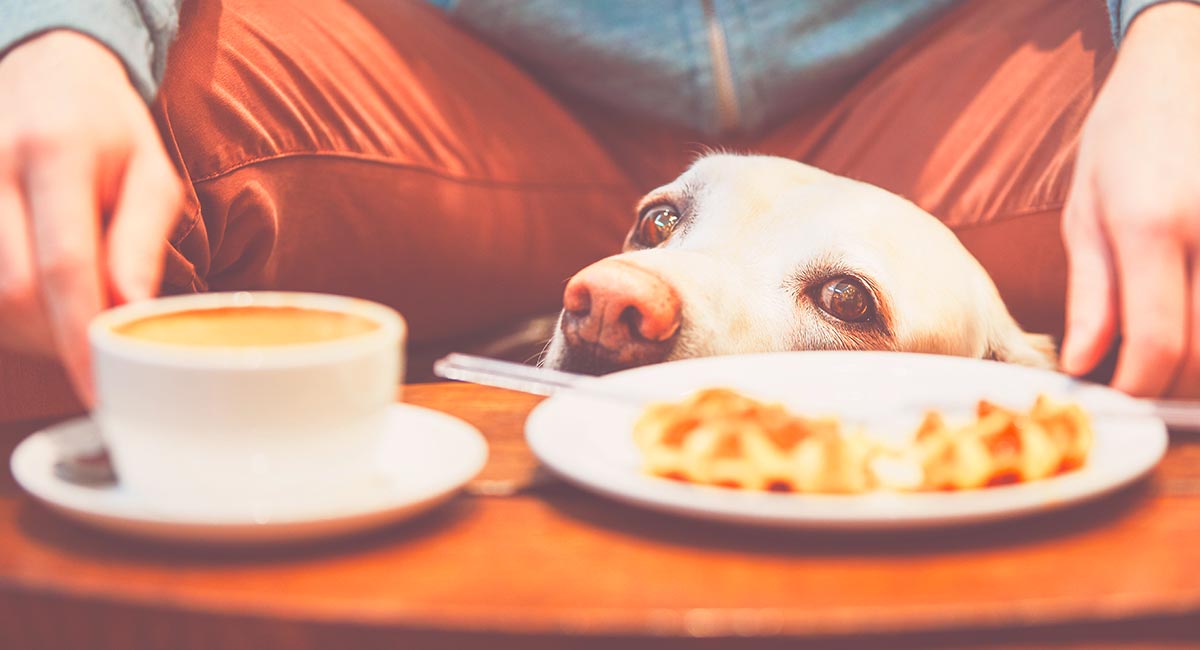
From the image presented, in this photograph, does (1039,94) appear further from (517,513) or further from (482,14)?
(517,513)

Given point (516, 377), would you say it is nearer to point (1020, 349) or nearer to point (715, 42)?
A: point (1020, 349)

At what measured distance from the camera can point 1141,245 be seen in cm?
92

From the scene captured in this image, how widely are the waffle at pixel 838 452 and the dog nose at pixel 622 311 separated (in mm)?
421

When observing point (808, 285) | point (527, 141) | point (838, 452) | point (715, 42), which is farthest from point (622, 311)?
point (715, 42)

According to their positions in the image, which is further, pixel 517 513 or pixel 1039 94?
pixel 1039 94

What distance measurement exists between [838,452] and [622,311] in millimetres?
550

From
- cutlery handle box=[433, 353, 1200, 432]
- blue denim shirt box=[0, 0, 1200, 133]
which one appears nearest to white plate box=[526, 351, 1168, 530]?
cutlery handle box=[433, 353, 1200, 432]

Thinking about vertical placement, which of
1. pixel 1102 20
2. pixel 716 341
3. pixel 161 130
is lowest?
pixel 716 341

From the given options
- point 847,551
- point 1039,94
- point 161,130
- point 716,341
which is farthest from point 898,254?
point 161,130

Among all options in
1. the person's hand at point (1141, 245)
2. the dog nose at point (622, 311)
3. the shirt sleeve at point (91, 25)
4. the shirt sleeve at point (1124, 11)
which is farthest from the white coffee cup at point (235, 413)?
the shirt sleeve at point (1124, 11)

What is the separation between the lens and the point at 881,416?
97 centimetres

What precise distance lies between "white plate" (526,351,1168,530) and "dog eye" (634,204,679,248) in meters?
0.78

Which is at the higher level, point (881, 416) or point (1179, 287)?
point (1179, 287)

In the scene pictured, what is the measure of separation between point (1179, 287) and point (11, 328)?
962 millimetres
